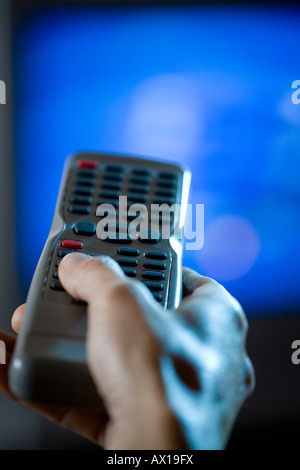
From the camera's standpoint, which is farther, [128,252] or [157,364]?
[128,252]

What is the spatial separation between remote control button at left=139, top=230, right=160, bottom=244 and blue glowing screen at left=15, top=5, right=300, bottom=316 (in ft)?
0.56

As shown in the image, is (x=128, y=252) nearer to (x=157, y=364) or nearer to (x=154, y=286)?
(x=154, y=286)

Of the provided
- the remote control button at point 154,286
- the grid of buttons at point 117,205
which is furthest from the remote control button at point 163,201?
the remote control button at point 154,286

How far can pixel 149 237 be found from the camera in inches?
19.9

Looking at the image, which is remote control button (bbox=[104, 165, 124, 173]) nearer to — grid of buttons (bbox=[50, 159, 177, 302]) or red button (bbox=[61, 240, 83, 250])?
grid of buttons (bbox=[50, 159, 177, 302])

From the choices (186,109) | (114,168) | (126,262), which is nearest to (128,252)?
(126,262)

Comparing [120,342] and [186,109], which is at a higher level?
[186,109]

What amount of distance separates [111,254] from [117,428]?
7.1 inches

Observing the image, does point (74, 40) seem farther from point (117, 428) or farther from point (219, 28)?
point (117, 428)

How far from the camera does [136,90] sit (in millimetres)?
650

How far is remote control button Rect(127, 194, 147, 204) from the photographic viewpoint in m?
0.54

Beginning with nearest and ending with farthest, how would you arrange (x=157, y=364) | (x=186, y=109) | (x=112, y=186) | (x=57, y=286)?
(x=157, y=364)
(x=57, y=286)
(x=112, y=186)
(x=186, y=109)

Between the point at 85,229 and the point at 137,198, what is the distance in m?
0.06

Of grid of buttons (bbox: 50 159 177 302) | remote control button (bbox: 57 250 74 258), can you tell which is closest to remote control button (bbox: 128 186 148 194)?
grid of buttons (bbox: 50 159 177 302)
